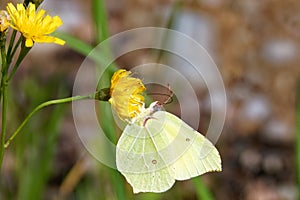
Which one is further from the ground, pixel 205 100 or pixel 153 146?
pixel 205 100

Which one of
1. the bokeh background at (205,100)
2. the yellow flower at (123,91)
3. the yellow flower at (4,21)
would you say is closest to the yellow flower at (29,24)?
the yellow flower at (4,21)

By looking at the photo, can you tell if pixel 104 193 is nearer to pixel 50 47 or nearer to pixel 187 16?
pixel 50 47

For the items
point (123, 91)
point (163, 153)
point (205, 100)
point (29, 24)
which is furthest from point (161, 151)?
point (205, 100)

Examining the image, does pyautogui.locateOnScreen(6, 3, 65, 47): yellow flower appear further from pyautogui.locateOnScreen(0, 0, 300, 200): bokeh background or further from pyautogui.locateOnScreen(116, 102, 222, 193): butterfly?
pyautogui.locateOnScreen(0, 0, 300, 200): bokeh background

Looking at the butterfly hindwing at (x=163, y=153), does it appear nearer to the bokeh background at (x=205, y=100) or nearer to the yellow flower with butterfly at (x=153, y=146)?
the yellow flower with butterfly at (x=153, y=146)

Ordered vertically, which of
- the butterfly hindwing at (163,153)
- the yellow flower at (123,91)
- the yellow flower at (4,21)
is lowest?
the butterfly hindwing at (163,153)

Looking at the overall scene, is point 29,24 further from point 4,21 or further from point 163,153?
point 163,153

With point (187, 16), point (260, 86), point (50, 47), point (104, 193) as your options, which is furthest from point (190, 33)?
point (104, 193)
